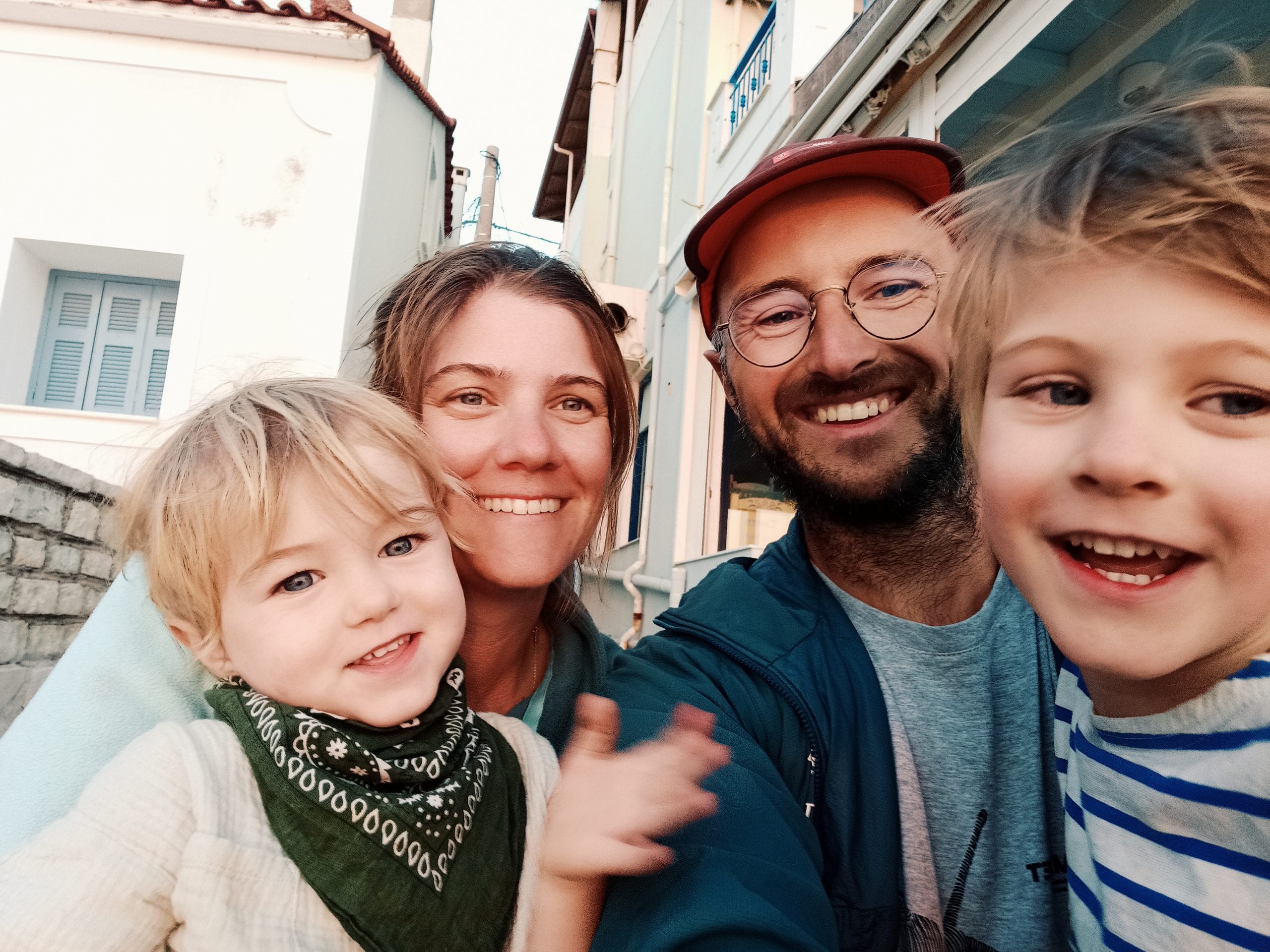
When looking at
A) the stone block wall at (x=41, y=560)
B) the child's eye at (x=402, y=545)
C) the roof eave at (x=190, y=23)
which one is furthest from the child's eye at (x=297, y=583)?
the roof eave at (x=190, y=23)

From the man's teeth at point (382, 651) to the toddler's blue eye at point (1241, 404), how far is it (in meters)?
1.18

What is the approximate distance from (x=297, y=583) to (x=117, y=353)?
24.2 ft

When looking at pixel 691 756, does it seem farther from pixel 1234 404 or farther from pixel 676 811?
pixel 1234 404

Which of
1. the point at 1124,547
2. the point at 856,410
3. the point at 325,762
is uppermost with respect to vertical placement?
the point at 856,410

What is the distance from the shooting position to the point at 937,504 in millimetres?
1685

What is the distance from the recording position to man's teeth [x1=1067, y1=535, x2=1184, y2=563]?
0.89 meters

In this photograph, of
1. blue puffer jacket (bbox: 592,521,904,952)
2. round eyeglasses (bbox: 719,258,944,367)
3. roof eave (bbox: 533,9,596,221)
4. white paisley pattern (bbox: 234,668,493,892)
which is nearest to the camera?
blue puffer jacket (bbox: 592,521,904,952)

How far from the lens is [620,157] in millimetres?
11000

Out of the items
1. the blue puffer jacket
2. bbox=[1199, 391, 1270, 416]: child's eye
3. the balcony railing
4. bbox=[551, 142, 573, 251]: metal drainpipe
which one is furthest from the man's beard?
bbox=[551, 142, 573, 251]: metal drainpipe

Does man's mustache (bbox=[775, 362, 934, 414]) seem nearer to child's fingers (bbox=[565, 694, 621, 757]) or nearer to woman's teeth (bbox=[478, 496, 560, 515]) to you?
woman's teeth (bbox=[478, 496, 560, 515])

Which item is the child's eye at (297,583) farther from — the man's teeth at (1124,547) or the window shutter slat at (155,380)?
the window shutter slat at (155,380)

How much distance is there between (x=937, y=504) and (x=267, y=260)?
705 cm

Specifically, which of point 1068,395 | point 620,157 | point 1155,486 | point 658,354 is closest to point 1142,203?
point 1068,395

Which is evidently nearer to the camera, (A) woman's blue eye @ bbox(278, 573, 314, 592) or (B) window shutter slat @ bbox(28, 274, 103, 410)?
(A) woman's blue eye @ bbox(278, 573, 314, 592)
